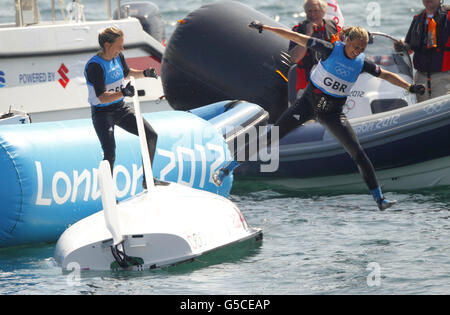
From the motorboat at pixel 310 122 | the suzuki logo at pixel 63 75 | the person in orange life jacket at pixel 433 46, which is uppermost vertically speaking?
the person in orange life jacket at pixel 433 46

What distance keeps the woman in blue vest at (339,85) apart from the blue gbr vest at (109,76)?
48.6 inches

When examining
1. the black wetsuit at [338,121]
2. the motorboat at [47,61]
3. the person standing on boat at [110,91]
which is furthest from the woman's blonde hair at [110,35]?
the motorboat at [47,61]

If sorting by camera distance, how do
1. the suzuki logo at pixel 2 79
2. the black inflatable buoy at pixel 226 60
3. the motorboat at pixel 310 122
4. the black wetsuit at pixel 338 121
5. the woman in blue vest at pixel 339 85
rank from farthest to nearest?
the suzuki logo at pixel 2 79
the black inflatable buoy at pixel 226 60
the motorboat at pixel 310 122
the black wetsuit at pixel 338 121
the woman in blue vest at pixel 339 85

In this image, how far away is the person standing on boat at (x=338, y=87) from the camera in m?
7.29

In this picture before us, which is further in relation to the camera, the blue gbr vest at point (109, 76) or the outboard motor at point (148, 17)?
the outboard motor at point (148, 17)

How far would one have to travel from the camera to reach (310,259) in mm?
6676

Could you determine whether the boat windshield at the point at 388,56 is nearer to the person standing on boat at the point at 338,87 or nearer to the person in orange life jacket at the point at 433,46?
the person in orange life jacket at the point at 433,46

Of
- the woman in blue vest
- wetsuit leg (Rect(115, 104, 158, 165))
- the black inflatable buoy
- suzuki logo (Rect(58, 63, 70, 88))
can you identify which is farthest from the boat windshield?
suzuki logo (Rect(58, 63, 70, 88))

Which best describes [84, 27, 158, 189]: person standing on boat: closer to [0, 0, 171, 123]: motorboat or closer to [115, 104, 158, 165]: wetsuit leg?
Answer: [115, 104, 158, 165]: wetsuit leg

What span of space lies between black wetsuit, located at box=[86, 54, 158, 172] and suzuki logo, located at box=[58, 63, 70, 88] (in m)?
4.68

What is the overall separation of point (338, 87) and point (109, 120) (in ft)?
6.29

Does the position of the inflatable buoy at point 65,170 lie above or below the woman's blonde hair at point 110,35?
below
